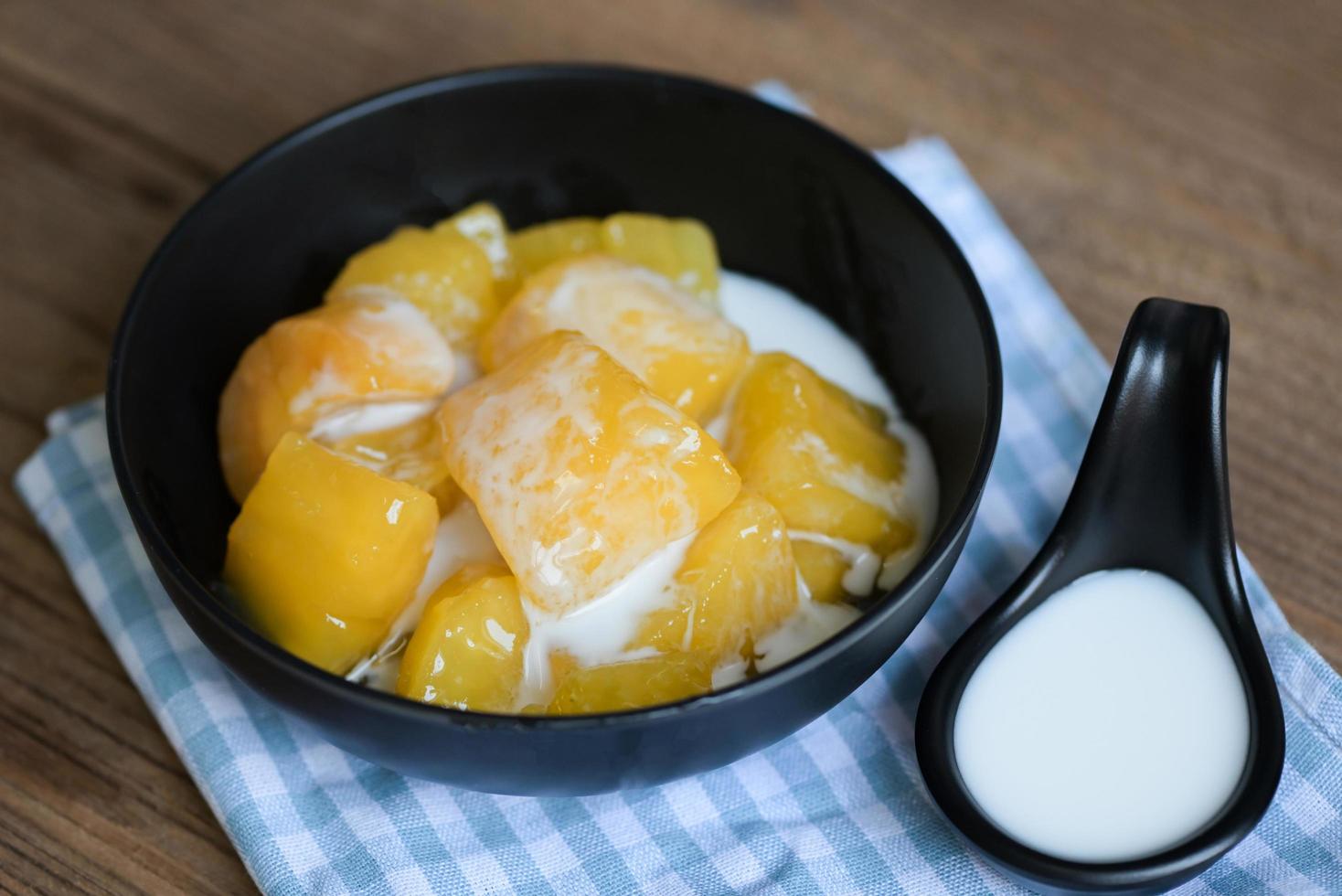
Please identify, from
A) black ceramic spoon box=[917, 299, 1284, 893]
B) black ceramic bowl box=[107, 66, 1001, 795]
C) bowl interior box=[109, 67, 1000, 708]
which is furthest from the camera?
bowl interior box=[109, 67, 1000, 708]

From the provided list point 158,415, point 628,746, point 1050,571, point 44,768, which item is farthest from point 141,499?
point 1050,571

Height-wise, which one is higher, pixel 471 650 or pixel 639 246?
pixel 639 246

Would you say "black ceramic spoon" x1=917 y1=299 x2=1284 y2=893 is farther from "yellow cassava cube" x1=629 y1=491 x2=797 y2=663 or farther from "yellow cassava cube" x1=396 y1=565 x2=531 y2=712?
"yellow cassava cube" x1=396 y1=565 x2=531 y2=712

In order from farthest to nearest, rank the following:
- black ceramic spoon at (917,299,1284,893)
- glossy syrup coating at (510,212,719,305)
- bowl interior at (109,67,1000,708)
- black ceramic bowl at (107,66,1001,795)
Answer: glossy syrup coating at (510,212,719,305), bowl interior at (109,67,1000,708), black ceramic spoon at (917,299,1284,893), black ceramic bowl at (107,66,1001,795)

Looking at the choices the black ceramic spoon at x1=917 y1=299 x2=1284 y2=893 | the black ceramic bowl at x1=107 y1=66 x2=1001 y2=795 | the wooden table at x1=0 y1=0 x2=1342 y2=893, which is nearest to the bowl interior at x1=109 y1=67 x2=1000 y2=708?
the black ceramic bowl at x1=107 y1=66 x2=1001 y2=795

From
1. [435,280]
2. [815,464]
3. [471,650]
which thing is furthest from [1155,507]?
[435,280]

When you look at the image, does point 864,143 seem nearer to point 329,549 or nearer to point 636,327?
point 636,327

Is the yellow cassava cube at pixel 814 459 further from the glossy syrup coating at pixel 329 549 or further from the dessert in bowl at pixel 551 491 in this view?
the glossy syrup coating at pixel 329 549

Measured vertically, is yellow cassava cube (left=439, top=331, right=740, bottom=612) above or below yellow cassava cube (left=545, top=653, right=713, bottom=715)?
above
